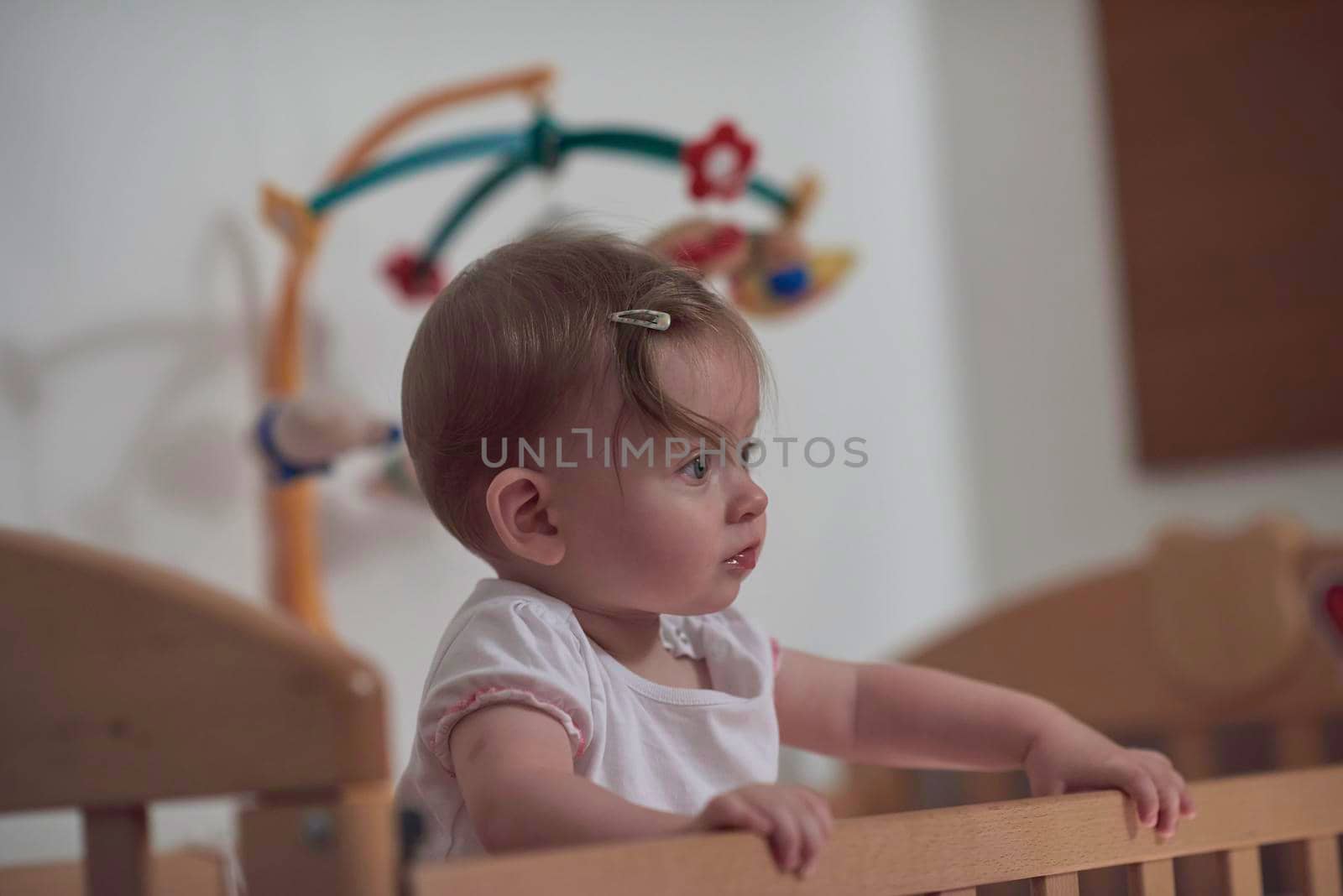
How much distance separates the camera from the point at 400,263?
1.17m

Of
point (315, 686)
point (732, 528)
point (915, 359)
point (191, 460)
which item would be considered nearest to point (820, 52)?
point (915, 359)

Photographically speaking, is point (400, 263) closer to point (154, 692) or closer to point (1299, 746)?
point (154, 692)

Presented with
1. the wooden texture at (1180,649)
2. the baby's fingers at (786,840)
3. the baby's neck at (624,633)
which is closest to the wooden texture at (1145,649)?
the wooden texture at (1180,649)

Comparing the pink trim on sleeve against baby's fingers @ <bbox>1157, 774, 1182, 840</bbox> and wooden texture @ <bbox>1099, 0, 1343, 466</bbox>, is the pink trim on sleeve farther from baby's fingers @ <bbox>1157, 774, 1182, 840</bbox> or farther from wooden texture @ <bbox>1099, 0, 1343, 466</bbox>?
wooden texture @ <bbox>1099, 0, 1343, 466</bbox>

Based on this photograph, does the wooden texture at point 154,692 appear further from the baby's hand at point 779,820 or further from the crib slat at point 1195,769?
the crib slat at point 1195,769

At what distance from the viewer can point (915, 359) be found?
1771 millimetres

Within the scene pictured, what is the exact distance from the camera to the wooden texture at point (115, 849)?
0.55 m

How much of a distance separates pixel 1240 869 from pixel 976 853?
18 centimetres

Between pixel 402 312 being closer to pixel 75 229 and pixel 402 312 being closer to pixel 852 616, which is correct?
pixel 75 229

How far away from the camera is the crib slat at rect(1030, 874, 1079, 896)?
57 cm

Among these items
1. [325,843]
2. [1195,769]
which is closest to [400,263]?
[325,843]

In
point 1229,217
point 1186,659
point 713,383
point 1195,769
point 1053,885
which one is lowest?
point 1195,769

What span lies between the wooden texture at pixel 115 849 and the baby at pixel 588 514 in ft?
0.35

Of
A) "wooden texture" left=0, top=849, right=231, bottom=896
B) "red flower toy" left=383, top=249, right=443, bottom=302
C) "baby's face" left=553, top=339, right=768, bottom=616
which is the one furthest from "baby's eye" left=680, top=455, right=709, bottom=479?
"red flower toy" left=383, top=249, right=443, bottom=302
